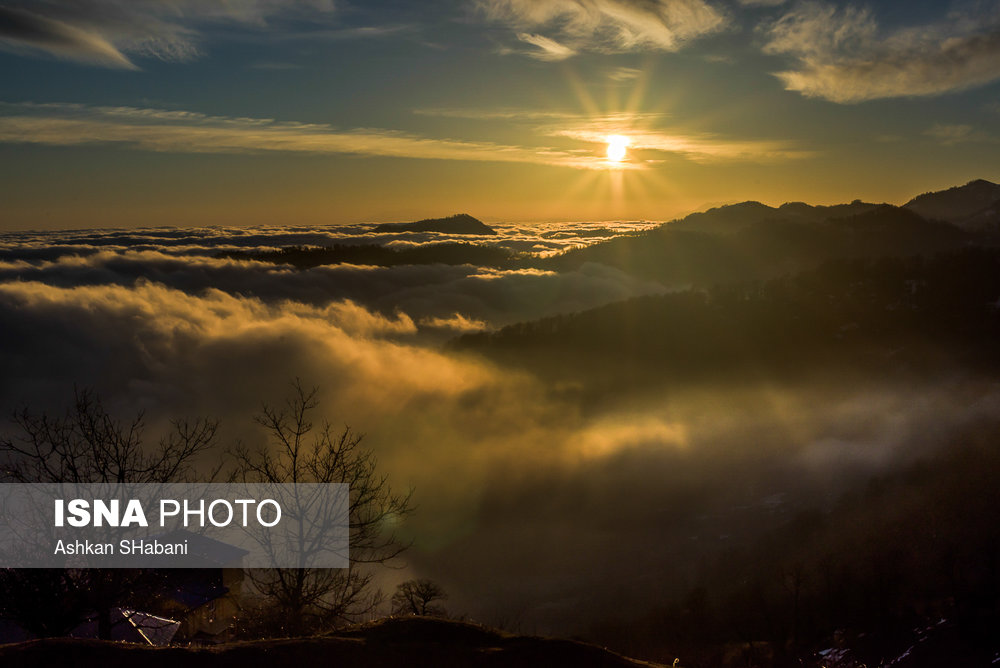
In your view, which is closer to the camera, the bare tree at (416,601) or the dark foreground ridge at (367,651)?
the dark foreground ridge at (367,651)

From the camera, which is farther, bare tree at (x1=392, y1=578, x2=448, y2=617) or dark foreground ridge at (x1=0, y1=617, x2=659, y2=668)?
bare tree at (x1=392, y1=578, x2=448, y2=617)

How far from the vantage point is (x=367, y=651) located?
13.7m

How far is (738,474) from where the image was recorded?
166 metres

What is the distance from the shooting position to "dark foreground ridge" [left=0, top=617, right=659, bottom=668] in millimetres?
12570

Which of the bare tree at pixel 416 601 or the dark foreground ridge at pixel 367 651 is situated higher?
the dark foreground ridge at pixel 367 651

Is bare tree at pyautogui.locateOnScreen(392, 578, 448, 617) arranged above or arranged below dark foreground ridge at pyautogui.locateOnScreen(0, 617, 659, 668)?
below

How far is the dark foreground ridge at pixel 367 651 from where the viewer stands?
1257cm

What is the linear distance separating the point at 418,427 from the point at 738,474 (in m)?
94.1

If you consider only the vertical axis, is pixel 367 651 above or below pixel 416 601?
above

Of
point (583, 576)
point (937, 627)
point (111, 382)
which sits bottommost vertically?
point (937, 627)

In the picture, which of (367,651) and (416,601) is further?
(416,601)

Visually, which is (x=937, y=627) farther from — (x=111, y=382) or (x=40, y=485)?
(x=111, y=382)

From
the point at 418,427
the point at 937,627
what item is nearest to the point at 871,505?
the point at 937,627

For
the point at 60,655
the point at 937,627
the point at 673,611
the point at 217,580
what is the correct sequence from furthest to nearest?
the point at 673,611 → the point at 937,627 → the point at 217,580 → the point at 60,655
